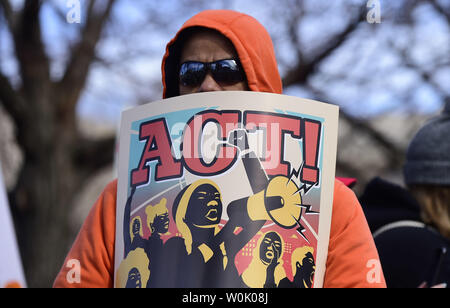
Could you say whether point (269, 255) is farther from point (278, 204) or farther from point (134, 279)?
point (134, 279)

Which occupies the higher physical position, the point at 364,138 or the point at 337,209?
the point at 364,138

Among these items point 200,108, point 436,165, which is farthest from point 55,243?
point 200,108

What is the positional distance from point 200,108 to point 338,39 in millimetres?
5439

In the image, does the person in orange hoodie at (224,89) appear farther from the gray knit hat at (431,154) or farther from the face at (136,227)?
the gray knit hat at (431,154)

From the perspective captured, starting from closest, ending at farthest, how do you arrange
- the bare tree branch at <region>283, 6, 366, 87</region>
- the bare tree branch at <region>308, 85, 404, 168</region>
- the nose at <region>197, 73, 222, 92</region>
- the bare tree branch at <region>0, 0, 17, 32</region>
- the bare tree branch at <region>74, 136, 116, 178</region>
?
the nose at <region>197, 73, 222, 92</region>
the bare tree branch at <region>0, 0, 17, 32</region>
the bare tree branch at <region>283, 6, 366, 87</region>
the bare tree branch at <region>74, 136, 116, 178</region>
the bare tree branch at <region>308, 85, 404, 168</region>

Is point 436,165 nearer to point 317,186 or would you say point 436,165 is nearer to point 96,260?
point 317,186

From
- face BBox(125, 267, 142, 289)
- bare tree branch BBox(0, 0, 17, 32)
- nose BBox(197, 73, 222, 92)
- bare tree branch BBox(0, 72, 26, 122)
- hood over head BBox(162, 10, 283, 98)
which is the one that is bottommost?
face BBox(125, 267, 142, 289)

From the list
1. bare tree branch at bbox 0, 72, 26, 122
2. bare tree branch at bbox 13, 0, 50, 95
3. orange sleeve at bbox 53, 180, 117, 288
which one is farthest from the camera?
bare tree branch at bbox 0, 72, 26, 122

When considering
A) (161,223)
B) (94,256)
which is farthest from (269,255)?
(94,256)

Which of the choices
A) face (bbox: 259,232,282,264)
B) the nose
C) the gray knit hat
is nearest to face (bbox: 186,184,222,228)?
face (bbox: 259,232,282,264)

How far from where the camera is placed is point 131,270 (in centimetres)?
136

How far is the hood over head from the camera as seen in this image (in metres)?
1.72

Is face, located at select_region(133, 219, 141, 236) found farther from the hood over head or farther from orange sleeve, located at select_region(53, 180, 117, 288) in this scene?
the hood over head

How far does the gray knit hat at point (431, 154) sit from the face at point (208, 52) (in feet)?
2.98
